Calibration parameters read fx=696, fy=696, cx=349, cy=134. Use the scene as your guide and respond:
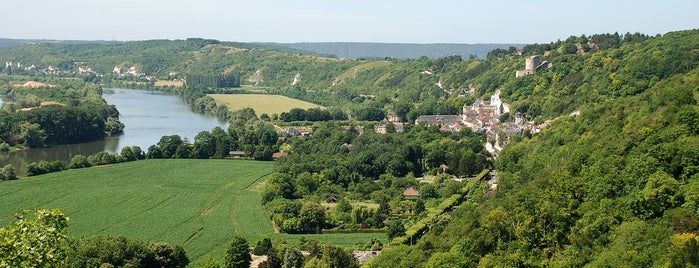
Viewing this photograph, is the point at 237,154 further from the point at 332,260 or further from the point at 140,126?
the point at 332,260

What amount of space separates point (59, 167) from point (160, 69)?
340ft

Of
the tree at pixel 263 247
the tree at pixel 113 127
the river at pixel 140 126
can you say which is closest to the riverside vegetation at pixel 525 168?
the tree at pixel 263 247

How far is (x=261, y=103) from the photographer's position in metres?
90.6

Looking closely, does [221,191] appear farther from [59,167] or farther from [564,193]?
[564,193]

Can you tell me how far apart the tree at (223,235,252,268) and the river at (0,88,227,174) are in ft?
90.8

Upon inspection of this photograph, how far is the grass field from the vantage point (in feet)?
275

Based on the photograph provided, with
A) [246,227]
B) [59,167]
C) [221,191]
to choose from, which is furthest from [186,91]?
[246,227]

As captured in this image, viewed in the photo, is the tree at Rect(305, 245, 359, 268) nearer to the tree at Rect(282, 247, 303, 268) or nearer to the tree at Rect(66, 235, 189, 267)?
the tree at Rect(282, 247, 303, 268)

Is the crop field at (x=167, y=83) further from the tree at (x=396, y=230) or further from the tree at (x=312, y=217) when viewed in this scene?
the tree at (x=396, y=230)

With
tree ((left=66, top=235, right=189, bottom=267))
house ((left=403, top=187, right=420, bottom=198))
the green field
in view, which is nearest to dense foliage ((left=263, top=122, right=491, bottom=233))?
house ((left=403, top=187, right=420, bottom=198))

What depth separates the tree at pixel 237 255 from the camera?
25.0 meters

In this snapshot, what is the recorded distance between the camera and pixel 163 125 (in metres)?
70.9

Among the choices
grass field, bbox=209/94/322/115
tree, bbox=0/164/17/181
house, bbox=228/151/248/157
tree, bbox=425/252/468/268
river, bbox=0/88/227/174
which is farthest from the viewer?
grass field, bbox=209/94/322/115

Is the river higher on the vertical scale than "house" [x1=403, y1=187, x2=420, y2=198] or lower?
lower
